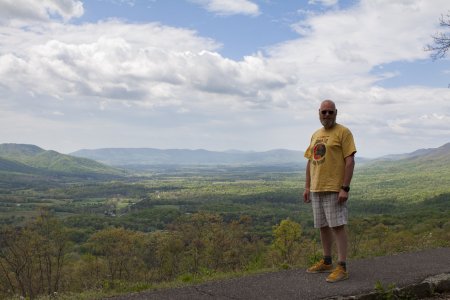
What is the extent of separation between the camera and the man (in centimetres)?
685

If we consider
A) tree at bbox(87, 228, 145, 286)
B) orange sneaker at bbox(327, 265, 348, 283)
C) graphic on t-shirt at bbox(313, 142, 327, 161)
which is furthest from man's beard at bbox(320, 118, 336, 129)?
tree at bbox(87, 228, 145, 286)

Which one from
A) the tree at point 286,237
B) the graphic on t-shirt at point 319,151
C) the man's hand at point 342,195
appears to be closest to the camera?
the man's hand at point 342,195

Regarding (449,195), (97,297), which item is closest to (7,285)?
(97,297)

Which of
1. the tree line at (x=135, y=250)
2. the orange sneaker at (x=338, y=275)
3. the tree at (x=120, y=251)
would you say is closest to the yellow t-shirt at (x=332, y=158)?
the orange sneaker at (x=338, y=275)

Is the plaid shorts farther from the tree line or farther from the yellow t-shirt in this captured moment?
the tree line

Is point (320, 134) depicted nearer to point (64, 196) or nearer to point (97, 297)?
point (97, 297)

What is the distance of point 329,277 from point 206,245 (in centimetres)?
2941

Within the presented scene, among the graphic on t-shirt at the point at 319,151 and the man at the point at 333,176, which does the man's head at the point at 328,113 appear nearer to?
the man at the point at 333,176

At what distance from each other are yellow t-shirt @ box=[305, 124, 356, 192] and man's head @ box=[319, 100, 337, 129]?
12cm

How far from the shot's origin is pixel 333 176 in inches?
273

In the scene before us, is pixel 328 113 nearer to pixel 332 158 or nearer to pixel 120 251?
pixel 332 158

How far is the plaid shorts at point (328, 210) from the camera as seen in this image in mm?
6898

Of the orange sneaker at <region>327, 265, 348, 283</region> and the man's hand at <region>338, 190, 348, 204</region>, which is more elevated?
the man's hand at <region>338, 190, 348, 204</region>

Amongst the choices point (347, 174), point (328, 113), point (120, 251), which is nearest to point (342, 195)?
point (347, 174)
